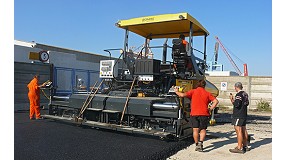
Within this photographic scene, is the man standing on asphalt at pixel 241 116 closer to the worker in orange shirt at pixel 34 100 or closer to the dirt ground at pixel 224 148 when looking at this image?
the dirt ground at pixel 224 148

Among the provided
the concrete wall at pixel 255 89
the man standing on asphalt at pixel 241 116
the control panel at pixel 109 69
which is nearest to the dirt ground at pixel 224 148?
the man standing on asphalt at pixel 241 116

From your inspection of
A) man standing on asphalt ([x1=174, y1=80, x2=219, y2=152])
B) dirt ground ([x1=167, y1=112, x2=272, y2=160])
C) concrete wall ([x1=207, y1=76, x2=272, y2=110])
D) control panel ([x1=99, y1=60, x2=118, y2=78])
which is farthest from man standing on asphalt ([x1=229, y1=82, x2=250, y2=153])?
concrete wall ([x1=207, y1=76, x2=272, y2=110])

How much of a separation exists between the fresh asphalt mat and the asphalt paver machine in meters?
0.21

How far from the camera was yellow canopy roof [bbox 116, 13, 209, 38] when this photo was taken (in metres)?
6.36

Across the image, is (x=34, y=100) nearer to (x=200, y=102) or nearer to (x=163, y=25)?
(x=163, y=25)

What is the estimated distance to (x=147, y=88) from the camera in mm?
6711

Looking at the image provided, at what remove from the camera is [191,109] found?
532cm

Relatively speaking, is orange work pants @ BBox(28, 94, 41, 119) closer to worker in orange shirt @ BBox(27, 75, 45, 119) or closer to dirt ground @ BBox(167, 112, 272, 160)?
worker in orange shirt @ BBox(27, 75, 45, 119)

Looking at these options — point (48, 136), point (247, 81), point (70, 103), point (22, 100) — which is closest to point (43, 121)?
point (70, 103)

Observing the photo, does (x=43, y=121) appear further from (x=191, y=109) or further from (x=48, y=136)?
(x=191, y=109)

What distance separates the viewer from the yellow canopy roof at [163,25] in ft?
20.9

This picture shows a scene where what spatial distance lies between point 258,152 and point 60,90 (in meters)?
10.0

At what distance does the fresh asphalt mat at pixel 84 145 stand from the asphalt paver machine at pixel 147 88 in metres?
0.21

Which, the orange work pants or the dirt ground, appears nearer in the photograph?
the dirt ground
